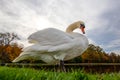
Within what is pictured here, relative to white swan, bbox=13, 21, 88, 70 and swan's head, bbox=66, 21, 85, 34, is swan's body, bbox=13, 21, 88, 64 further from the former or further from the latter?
swan's head, bbox=66, 21, 85, 34

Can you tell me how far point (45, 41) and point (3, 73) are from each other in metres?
4.66

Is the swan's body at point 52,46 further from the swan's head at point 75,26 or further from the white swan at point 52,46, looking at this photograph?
the swan's head at point 75,26

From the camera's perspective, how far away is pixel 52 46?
332 inches

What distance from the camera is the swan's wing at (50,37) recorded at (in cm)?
842

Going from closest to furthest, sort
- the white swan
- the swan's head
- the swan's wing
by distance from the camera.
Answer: the white swan
the swan's wing
the swan's head

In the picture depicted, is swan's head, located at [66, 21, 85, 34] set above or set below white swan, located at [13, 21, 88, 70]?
above

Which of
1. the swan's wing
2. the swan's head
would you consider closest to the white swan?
the swan's wing

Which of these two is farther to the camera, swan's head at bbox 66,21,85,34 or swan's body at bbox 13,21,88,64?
swan's head at bbox 66,21,85,34

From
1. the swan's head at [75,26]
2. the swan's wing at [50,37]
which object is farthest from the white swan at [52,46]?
the swan's head at [75,26]

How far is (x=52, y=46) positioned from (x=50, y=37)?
30 cm

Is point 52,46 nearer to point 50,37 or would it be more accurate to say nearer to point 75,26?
point 50,37

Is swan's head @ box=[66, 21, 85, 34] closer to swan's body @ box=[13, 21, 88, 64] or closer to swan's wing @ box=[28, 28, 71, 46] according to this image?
swan's body @ box=[13, 21, 88, 64]

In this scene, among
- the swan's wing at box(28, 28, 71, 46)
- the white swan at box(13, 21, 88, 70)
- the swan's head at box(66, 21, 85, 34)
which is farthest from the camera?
the swan's head at box(66, 21, 85, 34)

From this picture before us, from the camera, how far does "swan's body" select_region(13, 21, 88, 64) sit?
8266 mm
